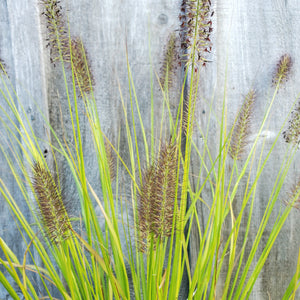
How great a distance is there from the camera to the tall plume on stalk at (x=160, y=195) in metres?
0.60

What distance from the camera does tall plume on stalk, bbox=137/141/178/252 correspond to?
0.60 meters

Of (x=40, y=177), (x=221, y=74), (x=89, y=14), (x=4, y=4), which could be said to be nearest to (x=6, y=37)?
(x=4, y=4)

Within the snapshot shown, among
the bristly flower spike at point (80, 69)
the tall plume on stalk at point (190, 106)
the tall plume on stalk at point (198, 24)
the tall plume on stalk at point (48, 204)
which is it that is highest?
the tall plume on stalk at point (198, 24)

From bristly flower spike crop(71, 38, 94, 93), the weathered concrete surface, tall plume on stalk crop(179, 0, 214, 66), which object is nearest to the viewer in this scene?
tall plume on stalk crop(179, 0, 214, 66)

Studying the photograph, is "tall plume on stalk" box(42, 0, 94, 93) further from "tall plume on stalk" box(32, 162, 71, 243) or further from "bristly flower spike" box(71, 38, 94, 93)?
"tall plume on stalk" box(32, 162, 71, 243)

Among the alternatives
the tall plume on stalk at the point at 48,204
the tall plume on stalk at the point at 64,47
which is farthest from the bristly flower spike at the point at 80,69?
the tall plume on stalk at the point at 48,204

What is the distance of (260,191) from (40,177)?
0.83m

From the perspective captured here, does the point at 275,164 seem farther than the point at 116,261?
Yes

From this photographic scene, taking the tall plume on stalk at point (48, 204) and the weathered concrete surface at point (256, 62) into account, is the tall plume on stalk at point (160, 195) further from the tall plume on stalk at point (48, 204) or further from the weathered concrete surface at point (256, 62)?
the weathered concrete surface at point (256, 62)

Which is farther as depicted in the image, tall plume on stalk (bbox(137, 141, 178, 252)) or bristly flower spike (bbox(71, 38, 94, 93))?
bristly flower spike (bbox(71, 38, 94, 93))

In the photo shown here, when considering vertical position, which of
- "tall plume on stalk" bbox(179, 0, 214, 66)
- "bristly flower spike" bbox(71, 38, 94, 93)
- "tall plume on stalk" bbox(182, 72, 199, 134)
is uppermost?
"tall plume on stalk" bbox(179, 0, 214, 66)

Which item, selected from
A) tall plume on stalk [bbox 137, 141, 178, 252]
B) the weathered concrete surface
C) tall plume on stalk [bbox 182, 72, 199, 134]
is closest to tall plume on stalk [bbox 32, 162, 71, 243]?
tall plume on stalk [bbox 137, 141, 178, 252]

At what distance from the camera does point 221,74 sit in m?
1.07

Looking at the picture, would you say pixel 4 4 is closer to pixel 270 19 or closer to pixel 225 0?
pixel 225 0
